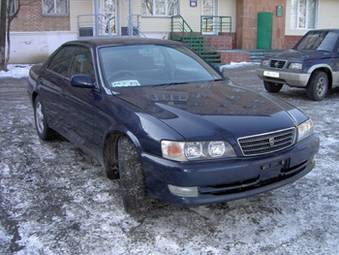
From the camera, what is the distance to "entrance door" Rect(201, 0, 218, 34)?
21.2 metres

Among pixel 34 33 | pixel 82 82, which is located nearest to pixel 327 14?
pixel 34 33

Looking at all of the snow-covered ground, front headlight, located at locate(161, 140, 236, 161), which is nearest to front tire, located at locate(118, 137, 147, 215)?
the snow-covered ground

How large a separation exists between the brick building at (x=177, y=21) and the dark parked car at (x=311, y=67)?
8.78 meters

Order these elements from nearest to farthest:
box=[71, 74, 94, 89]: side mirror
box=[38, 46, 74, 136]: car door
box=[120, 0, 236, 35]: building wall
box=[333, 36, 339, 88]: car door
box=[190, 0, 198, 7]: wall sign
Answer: box=[71, 74, 94, 89]: side mirror, box=[38, 46, 74, 136]: car door, box=[333, 36, 339, 88]: car door, box=[120, 0, 236, 35]: building wall, box=[190, 0, 198, 7]: wall sign

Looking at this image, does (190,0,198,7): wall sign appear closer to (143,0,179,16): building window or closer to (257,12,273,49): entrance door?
(143,0,179,16): building window

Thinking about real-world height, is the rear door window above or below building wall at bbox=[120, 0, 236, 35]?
below

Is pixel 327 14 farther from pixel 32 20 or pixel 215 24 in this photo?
pixel 32 20

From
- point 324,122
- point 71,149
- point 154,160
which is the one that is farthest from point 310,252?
point 324,122

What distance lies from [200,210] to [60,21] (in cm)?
1559

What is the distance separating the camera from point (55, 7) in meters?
18.2

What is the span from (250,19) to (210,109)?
61.5ft

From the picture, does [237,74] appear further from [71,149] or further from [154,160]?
[154,160]

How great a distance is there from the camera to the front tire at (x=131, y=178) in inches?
149

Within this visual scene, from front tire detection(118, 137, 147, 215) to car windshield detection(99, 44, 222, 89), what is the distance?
33.2 inches
